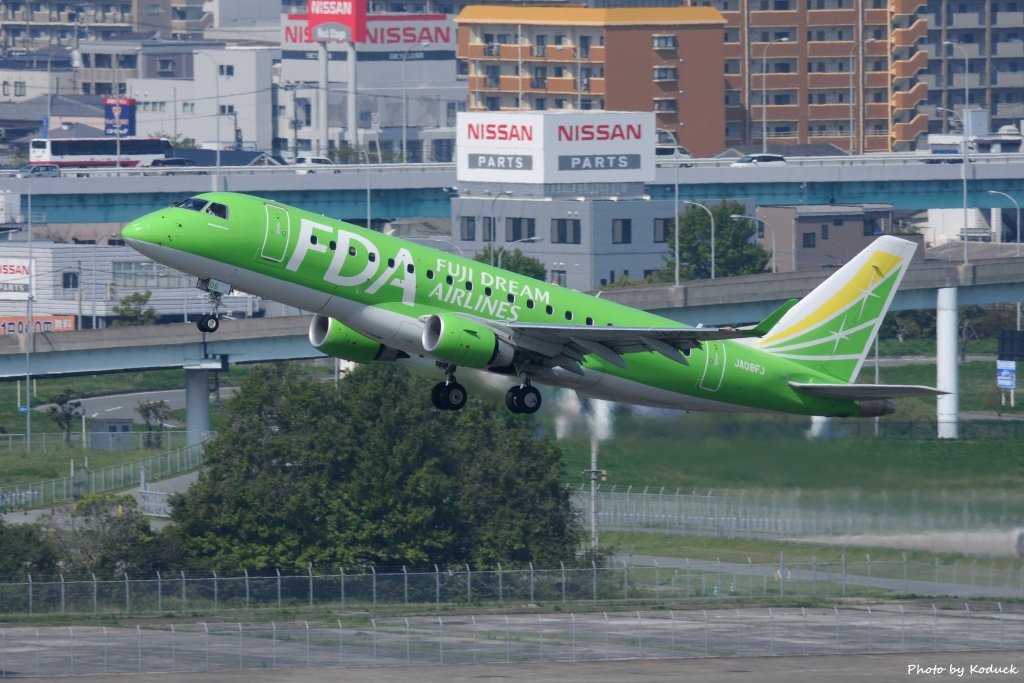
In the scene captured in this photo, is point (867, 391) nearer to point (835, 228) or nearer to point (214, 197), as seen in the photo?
point (214, 197)

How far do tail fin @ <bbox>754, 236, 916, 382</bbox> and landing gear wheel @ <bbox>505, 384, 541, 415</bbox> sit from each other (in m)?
9.40

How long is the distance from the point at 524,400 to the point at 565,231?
101 meters

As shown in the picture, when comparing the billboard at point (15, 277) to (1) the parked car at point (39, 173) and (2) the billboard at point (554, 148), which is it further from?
(2) the billboard at point (554, 148)

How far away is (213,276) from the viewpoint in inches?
2216

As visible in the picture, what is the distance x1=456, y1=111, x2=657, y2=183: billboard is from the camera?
164250mm

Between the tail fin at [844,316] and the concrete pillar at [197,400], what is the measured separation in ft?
208

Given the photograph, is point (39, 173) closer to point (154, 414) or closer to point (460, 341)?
point (154, 414)

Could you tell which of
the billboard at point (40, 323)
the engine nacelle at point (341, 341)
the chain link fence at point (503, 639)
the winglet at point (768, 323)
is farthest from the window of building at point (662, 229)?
the engine nacelle at point (341, 341)

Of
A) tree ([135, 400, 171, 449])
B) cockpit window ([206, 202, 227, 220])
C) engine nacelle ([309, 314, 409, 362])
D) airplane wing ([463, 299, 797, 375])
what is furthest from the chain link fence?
tree ([135, 400, 171, 449])

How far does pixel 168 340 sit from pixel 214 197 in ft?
219

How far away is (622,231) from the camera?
162 metres

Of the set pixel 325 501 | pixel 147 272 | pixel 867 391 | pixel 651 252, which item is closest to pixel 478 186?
pixel 651 252

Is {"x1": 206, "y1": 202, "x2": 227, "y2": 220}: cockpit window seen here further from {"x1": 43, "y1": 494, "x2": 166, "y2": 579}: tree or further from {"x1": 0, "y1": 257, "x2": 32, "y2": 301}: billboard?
{"x1": 0, "y1": 257, "x2": 32, "y2": 301}: billboard

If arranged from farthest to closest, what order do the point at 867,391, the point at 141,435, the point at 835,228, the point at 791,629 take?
the point at 835,228, the point at 141,435, the point at 791,629, the point at 867,391
